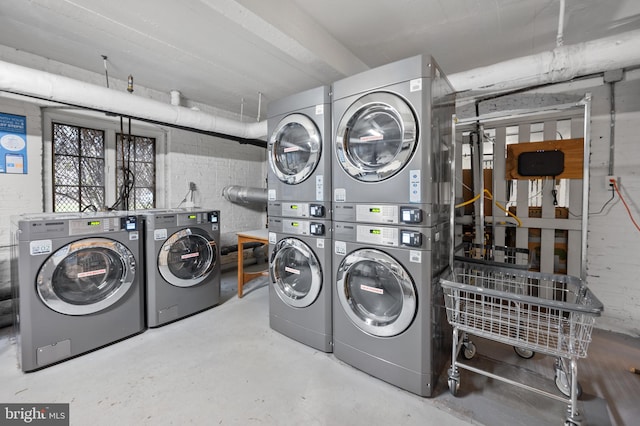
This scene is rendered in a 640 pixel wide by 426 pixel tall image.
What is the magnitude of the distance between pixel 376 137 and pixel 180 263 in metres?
2.38

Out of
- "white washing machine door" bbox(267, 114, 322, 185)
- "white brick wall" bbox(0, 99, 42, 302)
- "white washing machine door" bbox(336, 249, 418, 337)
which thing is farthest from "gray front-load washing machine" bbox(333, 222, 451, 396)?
"white brick wall" bbox(0, 99, 42, 302)

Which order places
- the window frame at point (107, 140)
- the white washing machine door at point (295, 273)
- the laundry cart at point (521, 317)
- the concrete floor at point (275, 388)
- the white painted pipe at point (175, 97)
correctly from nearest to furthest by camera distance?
1. the laundry cart at point (521, 317)
2. the concrete floor at point (275, 388)
3. the white washing machine door at point (295, 273)
4. the window frame at point (107, 140)
5. the white painted pipe at point (175, 97)

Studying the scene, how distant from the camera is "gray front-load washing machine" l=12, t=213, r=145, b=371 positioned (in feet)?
6.76

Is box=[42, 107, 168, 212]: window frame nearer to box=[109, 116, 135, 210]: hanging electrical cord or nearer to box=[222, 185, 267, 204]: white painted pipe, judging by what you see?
box=[109, 116, 135, 210]: hanging electrical cord

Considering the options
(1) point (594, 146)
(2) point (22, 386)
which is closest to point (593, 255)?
(1) point (594, 146)

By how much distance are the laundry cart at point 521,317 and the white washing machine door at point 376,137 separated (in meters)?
0.84

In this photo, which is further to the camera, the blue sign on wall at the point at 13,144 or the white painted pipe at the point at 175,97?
the white painted pipe at the point at 175,97

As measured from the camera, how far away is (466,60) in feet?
9.75

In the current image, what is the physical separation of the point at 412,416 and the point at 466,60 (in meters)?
3.29

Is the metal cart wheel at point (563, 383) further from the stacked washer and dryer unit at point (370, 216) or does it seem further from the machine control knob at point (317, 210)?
the machine control knob at point (317, 210)

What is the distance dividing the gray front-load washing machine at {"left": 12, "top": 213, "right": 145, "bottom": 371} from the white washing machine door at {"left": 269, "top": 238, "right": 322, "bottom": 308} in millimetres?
1321

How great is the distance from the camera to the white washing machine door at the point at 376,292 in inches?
73.1

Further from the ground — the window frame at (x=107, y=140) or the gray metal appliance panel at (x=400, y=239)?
the window frame at (x=107, y=140)

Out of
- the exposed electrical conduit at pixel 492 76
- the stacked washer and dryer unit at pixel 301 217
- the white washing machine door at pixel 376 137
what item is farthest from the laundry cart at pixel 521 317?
the exposed electrical conduit at pixel 492 76
